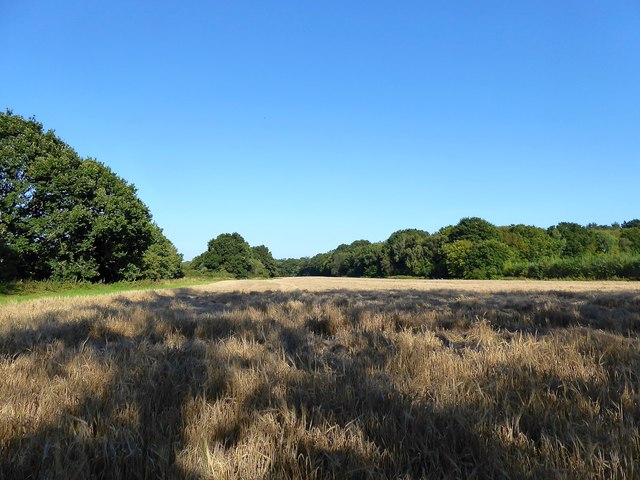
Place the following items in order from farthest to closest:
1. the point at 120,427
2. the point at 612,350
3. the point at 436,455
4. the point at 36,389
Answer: the point at 612,350 < the point at 36,389 < the point at 120,427 < the point at 436,455

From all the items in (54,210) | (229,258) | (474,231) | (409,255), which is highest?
(474,231)

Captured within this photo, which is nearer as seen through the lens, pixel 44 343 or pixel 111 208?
pixel 44 343

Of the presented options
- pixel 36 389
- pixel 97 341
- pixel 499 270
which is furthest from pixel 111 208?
pixel 499 270

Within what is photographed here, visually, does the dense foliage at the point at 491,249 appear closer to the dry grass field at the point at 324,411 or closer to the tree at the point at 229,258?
the tree at the point at 229,258

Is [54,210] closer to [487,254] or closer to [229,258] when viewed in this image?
[487,254]

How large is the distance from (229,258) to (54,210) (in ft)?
262

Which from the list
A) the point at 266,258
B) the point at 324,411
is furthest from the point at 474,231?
the point at 324,411

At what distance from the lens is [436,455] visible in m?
1.79

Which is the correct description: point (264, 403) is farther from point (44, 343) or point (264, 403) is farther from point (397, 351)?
point (44, 343)

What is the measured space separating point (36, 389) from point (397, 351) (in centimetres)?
303

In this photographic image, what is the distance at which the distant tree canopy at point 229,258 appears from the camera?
110 metres

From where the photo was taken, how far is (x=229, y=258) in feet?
364

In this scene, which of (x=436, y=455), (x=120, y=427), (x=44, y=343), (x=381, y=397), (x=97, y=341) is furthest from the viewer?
(x=97, y=341)

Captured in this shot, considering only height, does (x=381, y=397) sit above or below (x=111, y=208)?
below
